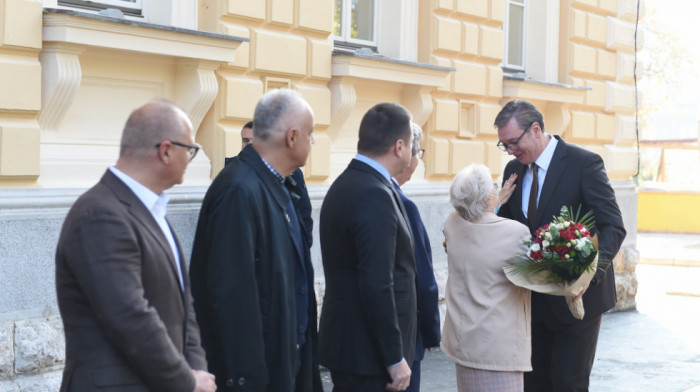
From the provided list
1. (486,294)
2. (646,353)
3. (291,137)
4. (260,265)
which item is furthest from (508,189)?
(646,353)

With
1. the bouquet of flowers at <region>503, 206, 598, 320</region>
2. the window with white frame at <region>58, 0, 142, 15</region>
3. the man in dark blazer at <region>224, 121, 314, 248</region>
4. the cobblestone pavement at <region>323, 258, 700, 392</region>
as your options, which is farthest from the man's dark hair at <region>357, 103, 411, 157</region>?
the cobblestone pavement at <region>323, 258, 700, 392</region>

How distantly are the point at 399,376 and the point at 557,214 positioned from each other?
73.2 inches

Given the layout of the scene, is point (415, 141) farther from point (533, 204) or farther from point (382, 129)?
point (533, 204)

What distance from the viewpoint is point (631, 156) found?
12.8 metres

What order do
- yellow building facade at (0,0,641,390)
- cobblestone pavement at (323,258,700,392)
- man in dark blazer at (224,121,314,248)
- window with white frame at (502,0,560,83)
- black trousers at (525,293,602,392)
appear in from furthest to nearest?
window with white frame at (502,0,560,83)
cobblestone pavement at (323,258,700,392)
yellow building facade at (0,0,641,390)
black trousers at (525,293,602,392)
man in dark blazer at (224,121,314,248)

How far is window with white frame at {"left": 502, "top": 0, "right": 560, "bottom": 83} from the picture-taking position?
11.6 m

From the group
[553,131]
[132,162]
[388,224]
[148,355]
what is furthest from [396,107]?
[553,131]

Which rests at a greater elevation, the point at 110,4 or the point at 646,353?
the point at 110,4

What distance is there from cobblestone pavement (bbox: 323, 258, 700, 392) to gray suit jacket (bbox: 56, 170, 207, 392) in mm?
4665

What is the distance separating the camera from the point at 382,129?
4234mm

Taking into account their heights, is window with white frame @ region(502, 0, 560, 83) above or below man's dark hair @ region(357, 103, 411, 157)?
above

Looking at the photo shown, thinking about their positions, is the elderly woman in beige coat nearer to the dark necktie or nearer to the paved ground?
Result: the dark necktie

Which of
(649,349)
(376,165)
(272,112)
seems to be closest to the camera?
(272,112)

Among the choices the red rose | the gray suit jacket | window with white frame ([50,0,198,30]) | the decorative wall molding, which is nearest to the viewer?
the gray suit jacket
